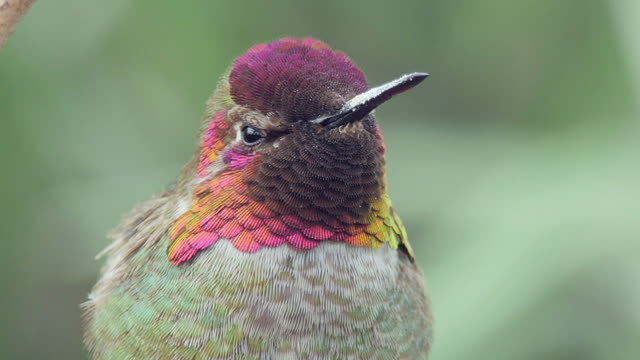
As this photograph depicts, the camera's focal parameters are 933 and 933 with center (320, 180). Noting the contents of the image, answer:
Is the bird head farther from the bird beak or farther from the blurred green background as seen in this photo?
the blurred green background

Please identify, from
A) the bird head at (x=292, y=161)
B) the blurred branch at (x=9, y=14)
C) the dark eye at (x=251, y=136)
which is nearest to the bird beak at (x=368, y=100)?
the bird head at (x=292, y=161)

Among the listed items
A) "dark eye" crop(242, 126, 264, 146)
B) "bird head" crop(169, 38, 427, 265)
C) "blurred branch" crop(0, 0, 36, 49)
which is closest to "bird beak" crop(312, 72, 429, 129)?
"bird head" crop(169, 38, 427, 265)

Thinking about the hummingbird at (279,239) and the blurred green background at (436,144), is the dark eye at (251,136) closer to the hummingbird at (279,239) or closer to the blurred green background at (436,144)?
the hummingbird at (279,239)

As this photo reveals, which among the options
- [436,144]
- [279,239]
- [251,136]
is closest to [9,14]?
[251,136]

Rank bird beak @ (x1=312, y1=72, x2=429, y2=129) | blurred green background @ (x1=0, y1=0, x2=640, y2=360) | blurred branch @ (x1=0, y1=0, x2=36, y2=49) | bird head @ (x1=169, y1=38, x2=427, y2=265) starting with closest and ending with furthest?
blurred branch @ (x1=0, y1=0, x2=36, y2=49)
bird beak @ (x1=312, y1=72, x2=429, y2=129)
bird head @ (x1=169, y1=38, x2=427, y2=265)
blurred green background @ (x1=0, y1=0, x2=640, y2=360)

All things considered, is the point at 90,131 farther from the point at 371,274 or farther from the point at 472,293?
the point at 371,274

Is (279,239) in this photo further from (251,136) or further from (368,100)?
(368,100)

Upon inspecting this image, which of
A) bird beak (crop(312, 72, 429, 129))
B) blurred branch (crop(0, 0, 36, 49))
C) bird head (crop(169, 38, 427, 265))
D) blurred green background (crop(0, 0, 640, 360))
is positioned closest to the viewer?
blurred branch (crop(0, 0, 36, 49))

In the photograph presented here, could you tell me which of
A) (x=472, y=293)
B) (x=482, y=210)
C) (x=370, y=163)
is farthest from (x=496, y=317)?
(x=370, y=163)
